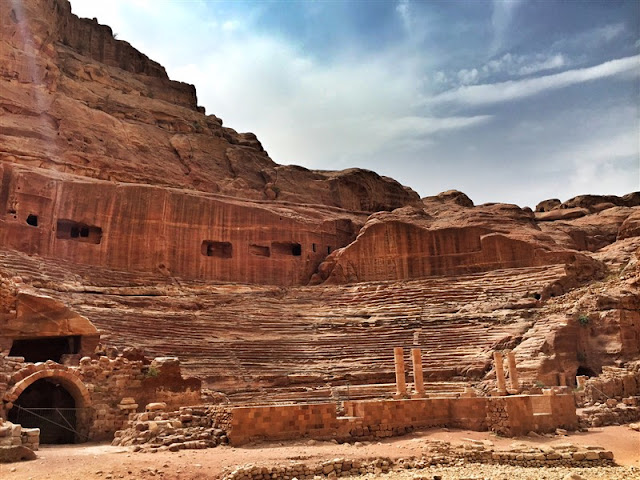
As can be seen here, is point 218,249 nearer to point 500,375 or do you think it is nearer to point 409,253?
point 409,253

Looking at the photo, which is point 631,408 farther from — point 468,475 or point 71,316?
point 71,316

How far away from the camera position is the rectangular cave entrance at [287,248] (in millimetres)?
33866

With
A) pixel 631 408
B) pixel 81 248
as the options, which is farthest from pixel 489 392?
pixel 81 248

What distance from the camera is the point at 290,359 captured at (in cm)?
2369

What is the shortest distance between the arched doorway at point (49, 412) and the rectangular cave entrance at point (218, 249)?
Answer: 45.2ft

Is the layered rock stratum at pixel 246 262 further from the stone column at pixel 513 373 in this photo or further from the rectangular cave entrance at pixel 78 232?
the stone column at pixel 513 373

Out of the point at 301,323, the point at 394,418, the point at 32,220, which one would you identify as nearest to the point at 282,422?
the point at 394,418

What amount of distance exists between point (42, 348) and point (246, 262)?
1265cm

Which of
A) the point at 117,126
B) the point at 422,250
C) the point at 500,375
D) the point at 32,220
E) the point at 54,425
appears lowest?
the point at 54,425

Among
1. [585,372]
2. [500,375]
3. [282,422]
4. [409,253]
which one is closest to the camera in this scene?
[282,422]

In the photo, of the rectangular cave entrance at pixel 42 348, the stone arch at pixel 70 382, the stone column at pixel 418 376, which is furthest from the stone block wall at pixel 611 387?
the rectangular cave entrance at pixel 42 348

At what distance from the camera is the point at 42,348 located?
71.0 ft

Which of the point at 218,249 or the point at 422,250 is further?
the point at 422,250

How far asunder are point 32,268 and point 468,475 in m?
20.4
